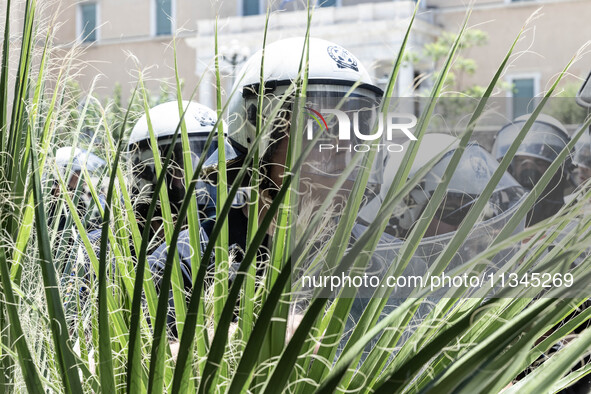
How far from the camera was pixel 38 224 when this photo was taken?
90 cm

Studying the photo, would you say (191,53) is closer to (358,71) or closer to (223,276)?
(358,71)

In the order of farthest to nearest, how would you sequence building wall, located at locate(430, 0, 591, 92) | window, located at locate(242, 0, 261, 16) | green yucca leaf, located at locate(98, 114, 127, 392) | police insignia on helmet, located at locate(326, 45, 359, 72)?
window, located at locate(242, 0, 261, 16) → building wall, located at locate(430, 0, 591, 92) → police insignia on helmet, located at locate(326, 45, 359, 72) → green yucca leaf, located at locate(98, 114, 127, 392)

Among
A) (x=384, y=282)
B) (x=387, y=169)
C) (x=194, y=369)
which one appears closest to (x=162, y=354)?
(x=194, y=369)

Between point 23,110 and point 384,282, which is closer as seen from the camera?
point 384,282

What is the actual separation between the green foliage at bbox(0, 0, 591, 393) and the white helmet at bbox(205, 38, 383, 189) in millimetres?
205

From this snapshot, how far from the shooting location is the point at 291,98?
130 centimetres

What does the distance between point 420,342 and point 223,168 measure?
287 mm

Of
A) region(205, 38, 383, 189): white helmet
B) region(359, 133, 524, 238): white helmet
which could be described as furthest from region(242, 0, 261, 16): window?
region(359, 133, 524, 238): white helmet

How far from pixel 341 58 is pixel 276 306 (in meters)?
1.84

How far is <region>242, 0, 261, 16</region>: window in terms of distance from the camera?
23.8 metres

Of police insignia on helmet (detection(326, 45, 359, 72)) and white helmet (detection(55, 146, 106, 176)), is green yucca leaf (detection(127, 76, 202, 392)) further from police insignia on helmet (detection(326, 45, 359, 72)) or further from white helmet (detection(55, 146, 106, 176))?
police insignia on helmet (detection(326, 45, 359, 72))

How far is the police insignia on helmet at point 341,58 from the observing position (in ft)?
8.10

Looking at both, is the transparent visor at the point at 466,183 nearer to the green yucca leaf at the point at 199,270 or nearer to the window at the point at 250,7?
the green yucca leaf at the point at 199,270

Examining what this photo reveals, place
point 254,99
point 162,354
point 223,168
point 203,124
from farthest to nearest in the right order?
point 203,124
point 254,99
point 223,168
point 162,354
